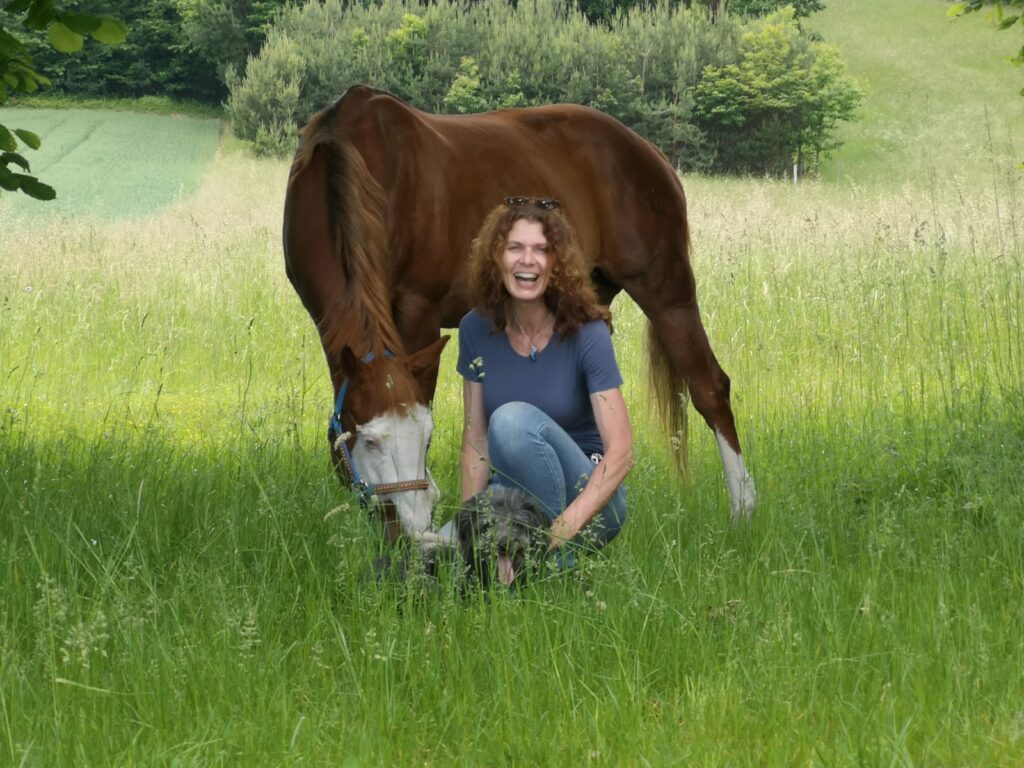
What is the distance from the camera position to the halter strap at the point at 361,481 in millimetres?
3664

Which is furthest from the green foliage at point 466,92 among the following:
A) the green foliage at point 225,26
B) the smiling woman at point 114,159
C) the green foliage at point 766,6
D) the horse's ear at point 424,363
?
the horse's ear at point 424,363

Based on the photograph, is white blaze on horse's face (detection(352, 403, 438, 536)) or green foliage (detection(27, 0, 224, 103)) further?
green foliage (detection(27, 0, 224, 103))

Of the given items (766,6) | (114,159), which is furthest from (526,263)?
(766,6)

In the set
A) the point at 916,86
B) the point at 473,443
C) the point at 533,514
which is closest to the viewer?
the point at 533,514

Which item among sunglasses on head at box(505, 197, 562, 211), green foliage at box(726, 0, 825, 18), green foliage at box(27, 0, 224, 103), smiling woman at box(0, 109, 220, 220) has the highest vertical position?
green foliage at box(726, 0, 825, 18)

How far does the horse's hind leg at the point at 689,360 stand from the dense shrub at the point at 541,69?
3270cm

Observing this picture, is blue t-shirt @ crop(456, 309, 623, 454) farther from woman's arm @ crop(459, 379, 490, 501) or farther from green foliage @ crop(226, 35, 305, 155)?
green foliage @ crop(226, 35, 305, 155)

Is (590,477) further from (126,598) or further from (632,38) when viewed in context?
(632,38)

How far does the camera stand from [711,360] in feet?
20.0

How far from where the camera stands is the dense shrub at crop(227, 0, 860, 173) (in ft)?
127

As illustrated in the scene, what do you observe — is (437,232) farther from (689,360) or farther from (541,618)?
(541,618)

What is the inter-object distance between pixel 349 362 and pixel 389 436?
275 mm

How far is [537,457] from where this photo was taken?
382 centimetres

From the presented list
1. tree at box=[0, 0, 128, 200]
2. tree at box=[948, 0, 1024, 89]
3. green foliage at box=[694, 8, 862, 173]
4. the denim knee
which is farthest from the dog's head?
green foliage at box=[694, 8, 862, 173]
